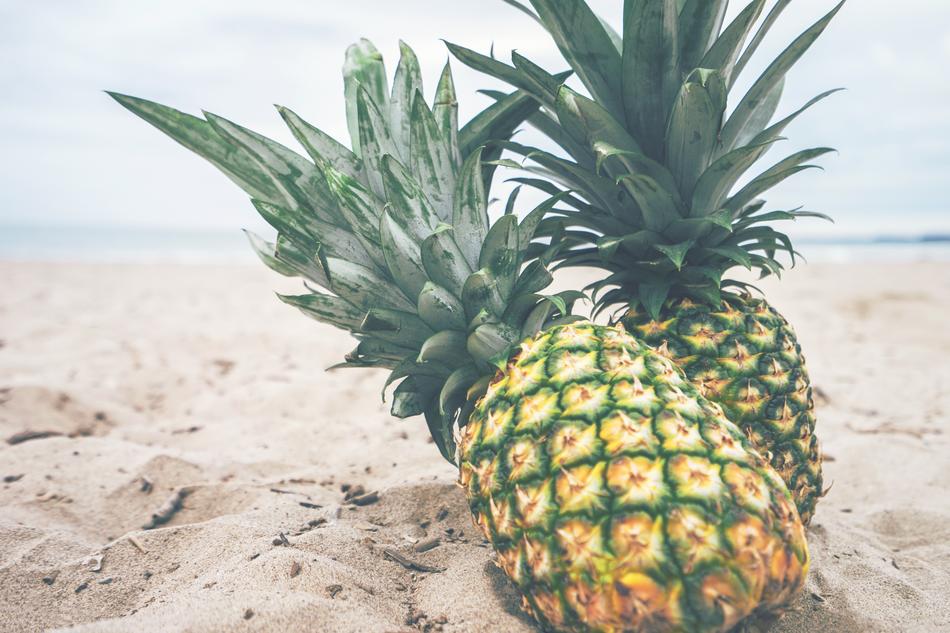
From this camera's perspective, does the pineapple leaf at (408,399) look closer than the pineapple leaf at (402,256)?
No

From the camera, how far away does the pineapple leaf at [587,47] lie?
2.03 meters

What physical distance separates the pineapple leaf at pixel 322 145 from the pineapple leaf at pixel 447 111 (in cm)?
31

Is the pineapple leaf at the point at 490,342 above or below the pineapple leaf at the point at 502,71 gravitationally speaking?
below

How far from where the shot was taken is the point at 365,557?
2043 mm

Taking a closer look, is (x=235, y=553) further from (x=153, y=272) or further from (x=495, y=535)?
(x=153, y=272)

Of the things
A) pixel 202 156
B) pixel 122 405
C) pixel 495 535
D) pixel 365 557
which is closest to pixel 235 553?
pixel 365 557

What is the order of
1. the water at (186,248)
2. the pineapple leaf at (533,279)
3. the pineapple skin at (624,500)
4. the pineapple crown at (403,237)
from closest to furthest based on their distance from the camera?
the pineapple skin at (624,500) → the pineapple crown at (403,237) → the pineapple leaf at (533,279) → the water at (186,248)

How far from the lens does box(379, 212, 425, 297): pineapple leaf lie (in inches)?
73.1

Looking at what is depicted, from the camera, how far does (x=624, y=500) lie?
1428 mm

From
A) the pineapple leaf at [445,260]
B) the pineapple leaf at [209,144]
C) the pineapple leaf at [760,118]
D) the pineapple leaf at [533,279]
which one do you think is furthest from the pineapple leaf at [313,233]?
the pineapple leaf at [760,118]

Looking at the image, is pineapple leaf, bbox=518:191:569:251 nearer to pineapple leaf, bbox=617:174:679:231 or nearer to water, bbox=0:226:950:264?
pineapple leaf, bbox=617:174:679:231

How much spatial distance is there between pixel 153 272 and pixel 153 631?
12546 millimetres

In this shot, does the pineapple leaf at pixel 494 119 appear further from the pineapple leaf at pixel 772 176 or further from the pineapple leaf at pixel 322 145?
the pineapple leaf at pixel 772 176

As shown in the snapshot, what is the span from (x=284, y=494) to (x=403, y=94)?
172 centimetres
